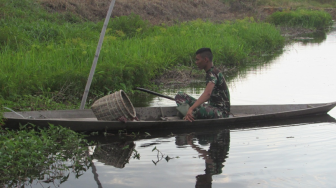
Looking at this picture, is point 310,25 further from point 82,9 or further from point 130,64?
point 130,64

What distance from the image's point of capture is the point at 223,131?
637 cm

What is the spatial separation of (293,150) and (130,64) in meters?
3.96

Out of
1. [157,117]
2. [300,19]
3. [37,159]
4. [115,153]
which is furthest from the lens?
[300,19]

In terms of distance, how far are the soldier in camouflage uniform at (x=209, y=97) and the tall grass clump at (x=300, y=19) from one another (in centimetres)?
1742

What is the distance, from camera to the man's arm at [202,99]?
604 centimetres

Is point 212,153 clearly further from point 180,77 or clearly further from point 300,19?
point 300,19

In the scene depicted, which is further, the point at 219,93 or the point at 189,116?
the point at 219,93

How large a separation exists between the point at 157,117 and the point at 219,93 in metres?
1.03

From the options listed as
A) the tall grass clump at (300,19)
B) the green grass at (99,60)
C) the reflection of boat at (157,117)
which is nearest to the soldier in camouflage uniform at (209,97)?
the reflection of boat at (157,117)

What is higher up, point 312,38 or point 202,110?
point 312,38

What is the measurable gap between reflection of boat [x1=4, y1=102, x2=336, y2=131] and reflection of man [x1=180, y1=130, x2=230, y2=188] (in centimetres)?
27

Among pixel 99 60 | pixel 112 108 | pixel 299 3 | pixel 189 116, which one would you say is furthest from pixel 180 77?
pixel 299 3

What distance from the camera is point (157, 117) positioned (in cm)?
680

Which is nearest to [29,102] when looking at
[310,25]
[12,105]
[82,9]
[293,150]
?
[12,105]
